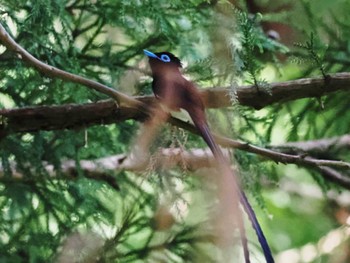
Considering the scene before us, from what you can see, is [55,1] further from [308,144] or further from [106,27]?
[308,144]

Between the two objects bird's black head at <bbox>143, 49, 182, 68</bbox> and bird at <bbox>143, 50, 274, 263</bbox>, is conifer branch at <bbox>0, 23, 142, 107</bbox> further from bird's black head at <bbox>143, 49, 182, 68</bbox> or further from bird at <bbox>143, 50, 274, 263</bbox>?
bird's black head at <bbox>143, 49, 182, 68</bbox>

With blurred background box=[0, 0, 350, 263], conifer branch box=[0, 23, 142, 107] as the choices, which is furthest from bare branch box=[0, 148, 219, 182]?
conifer branch box=[0, 23, 142, 107]

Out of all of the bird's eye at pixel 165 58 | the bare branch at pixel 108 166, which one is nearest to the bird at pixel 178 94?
the bird's eye at pixel 165 58

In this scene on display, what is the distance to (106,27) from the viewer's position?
294 centimetres

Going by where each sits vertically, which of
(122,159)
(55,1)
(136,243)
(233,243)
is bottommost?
(233,243)

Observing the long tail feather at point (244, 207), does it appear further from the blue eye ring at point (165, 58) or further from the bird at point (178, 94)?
the blue eye ring at point (165, 58)

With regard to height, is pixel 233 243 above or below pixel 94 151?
below

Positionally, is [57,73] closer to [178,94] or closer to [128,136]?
[178,94]

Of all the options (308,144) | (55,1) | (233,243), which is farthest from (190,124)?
(308,144)

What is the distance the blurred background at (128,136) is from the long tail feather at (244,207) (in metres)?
0.25

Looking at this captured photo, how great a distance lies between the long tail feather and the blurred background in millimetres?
253

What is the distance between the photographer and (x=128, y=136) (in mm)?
2777

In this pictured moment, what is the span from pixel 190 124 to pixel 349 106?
35.8 inches

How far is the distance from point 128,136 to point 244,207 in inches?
50.7
